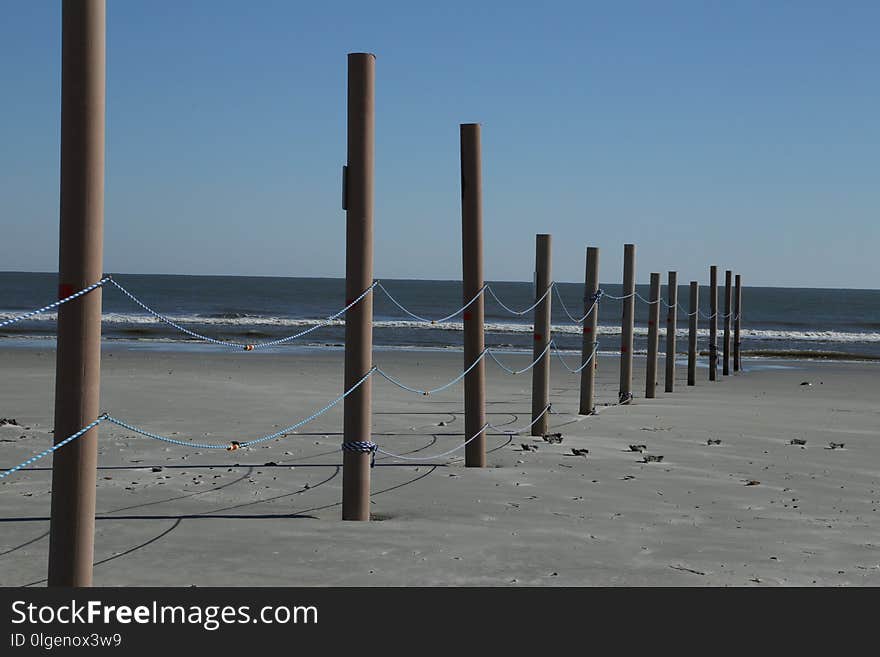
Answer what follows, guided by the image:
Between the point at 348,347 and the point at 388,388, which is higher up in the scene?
the point at 348,347

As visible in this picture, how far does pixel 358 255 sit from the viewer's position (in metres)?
6.63

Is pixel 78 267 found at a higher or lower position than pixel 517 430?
higher

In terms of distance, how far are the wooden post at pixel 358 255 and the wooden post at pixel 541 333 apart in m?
4.32

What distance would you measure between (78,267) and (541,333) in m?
6.94

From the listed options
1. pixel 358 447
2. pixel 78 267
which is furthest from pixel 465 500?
pixel 78 267

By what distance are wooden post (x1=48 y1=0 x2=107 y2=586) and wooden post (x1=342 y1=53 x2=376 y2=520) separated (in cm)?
232

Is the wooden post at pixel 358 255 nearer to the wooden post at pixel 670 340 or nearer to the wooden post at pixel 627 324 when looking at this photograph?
the wooden post at pixel 627 324

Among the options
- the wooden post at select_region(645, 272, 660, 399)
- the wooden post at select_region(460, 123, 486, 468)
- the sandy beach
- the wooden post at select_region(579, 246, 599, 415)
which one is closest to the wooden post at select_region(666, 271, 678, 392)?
the wooden post at select_region(645, 272, 660, 399)

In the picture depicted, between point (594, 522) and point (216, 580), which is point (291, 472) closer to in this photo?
point (594, 522)

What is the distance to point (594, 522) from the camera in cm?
654

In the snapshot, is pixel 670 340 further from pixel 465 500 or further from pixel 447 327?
pixel 447 327

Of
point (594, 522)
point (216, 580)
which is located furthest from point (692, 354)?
point (216, 580)

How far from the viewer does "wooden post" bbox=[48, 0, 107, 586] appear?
4.34 metres
